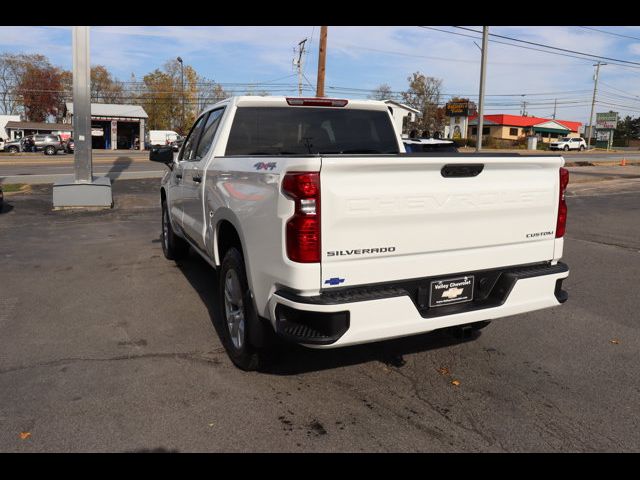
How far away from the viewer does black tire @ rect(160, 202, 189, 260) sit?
7.08 metres

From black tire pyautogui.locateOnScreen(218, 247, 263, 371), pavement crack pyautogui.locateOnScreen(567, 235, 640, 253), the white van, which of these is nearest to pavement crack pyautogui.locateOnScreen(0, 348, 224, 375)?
black tire pyautogui.locateOnScreen(218, 247, 263, 371)

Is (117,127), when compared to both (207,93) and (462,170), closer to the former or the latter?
(207,93)

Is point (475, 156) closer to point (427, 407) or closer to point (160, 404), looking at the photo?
point (427, 407)

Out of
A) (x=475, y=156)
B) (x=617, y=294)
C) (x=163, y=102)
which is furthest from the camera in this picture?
(x=163, y=102)

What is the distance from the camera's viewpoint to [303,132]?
16.2 ft

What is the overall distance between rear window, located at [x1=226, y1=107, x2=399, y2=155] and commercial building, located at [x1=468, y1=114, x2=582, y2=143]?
73.4m

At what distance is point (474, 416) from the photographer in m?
3.31

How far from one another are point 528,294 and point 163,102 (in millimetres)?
78226

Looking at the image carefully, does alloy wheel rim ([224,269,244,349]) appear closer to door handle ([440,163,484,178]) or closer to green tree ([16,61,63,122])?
door handle ([440,163,484,178])

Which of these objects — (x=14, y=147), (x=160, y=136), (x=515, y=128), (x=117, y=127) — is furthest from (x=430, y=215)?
(x=515, y=128)

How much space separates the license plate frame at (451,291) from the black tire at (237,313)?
1155mm
